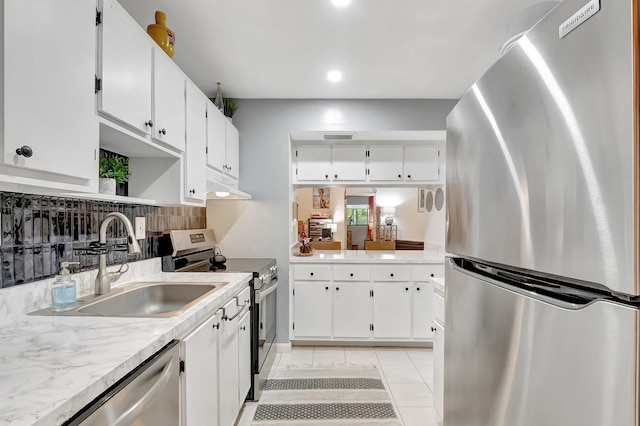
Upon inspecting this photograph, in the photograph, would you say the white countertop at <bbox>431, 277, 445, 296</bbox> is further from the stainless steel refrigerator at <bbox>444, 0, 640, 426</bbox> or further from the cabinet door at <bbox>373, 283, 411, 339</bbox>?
the cabinet door at <bbox>373, 283, 411, 339</bbox>

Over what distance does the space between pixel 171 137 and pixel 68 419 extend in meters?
1.46

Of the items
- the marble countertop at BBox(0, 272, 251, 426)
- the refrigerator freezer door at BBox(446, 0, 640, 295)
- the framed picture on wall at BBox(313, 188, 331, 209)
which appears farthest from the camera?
the framed picture on wall at BBox(313, 188, 331, 209)

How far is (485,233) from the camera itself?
2.56ft

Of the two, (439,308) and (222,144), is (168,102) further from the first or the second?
(439,308)

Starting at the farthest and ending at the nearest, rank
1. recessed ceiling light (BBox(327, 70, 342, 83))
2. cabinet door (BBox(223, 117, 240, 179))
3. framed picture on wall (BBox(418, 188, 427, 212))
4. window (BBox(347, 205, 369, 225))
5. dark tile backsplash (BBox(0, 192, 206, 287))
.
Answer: window (BBox(347, 205, 369, 225)), framed picture on wall (BBox(418, 188, 427, 212)), cabinet door (BBox(223, 117, 240, 179)), recessed ceiling light (BBox(327, 70, 342, 83)), dark tile backsplash (BBox(0, 192, 206, 287))

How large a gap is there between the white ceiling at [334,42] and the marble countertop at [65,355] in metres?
1.68

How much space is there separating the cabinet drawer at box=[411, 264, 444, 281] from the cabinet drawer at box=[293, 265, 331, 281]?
0.87 m

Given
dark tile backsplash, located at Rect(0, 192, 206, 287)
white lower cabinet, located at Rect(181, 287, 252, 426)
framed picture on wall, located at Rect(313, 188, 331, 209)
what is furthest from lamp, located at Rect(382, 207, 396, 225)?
dark tile backsplash, located at Rect(0, 192, 206, 287)

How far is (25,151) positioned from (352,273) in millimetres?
2789

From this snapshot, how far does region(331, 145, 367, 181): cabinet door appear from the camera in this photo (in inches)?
140

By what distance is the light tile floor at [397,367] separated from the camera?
7.31ft

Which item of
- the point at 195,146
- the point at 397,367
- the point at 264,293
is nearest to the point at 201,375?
the point at 264,293

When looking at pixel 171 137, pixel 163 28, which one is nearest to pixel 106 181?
pixel 171 137

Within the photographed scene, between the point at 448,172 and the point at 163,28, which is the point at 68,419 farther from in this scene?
the point at 163,28
